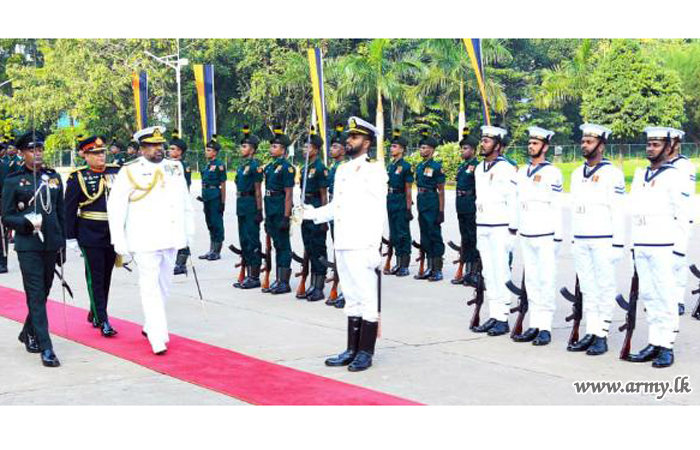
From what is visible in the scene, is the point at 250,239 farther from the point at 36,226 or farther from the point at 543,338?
the point at 543,338

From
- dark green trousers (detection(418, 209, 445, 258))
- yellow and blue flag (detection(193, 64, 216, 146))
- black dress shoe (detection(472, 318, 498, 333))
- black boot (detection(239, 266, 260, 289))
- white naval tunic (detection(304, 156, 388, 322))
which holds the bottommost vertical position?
black dress shoe (detection(472, 318, 498, 333))


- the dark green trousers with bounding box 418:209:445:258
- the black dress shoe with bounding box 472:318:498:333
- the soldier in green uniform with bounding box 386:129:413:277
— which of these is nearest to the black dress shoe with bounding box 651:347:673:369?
the black dress shoe with bounding box 472:318:498:333

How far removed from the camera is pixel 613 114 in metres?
38.2

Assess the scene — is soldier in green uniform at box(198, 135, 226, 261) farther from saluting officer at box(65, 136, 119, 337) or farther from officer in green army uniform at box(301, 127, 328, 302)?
saluting officer at box(65, 136, 119, 337)

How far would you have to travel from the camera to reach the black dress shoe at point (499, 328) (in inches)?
359

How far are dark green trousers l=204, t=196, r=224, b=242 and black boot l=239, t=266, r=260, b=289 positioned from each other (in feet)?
10.4

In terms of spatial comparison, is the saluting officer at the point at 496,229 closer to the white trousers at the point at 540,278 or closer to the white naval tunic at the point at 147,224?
the white trousers at the point at 540,278

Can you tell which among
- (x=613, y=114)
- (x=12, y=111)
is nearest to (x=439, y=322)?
(x=613, y=114)

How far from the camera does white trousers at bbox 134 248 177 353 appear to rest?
27.1 feet

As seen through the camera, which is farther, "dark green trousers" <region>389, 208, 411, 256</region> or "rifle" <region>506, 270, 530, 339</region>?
"dark green trousers" <region>389, 208, 411, 256</region>

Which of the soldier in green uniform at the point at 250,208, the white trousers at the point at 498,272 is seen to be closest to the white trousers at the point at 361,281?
the white trousers at the point at 498,272

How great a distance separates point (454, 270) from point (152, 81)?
38615 millimetres

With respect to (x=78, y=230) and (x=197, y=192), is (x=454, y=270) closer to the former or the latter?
(x=78, y=230)

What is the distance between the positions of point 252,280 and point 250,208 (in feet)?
3.26
